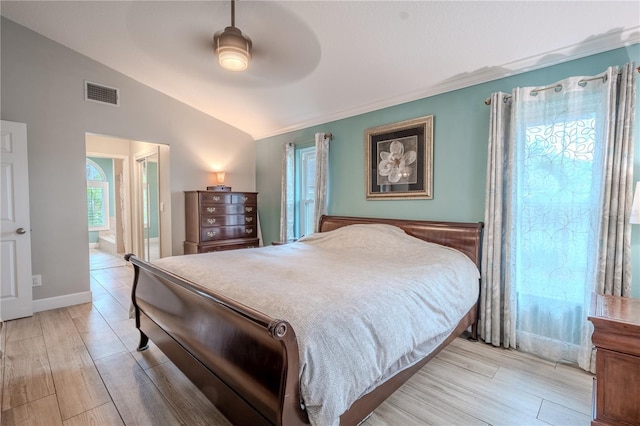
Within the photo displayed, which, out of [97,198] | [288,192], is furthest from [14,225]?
[97,198]

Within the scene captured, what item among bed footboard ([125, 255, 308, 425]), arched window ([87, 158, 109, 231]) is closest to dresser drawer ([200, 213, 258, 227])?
bed footboard ([125, 255, 308, 425])

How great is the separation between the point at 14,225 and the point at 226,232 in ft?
7.53

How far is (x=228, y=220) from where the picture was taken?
14.9 feet

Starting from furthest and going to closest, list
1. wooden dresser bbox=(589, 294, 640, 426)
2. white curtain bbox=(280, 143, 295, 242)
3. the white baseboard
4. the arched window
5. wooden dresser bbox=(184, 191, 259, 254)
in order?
the arched window
white curtain bbox=(280, 143, 295, 242)
wooden dresser bbox=(184, 191, 259, 254)
the white baseboard
wooden dresser bbox=(589, 294, 640, 426)

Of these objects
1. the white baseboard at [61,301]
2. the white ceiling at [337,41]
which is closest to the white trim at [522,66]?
the white ceiling at [337,41]

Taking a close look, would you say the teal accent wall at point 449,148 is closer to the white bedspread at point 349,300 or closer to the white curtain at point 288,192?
the white curtain at point 288,192

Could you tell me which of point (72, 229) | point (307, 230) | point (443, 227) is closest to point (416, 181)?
point (443, 227)

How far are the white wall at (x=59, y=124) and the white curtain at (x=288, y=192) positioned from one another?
1886 millimetres

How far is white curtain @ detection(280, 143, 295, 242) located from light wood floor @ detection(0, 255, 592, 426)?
95.7 inches

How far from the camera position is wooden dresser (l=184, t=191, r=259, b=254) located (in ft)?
13.8

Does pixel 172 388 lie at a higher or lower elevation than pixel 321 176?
lower

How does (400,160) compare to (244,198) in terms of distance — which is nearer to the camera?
(400,160)

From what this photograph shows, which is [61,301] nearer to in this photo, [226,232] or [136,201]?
[226,232]

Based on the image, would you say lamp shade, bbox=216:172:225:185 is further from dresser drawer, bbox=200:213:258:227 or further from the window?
the window
